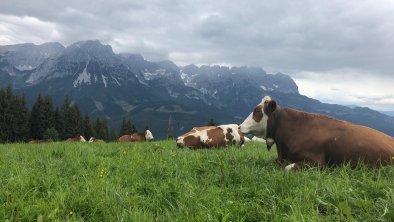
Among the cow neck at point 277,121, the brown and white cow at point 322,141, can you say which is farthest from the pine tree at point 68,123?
the brown and white cow at point 322,141

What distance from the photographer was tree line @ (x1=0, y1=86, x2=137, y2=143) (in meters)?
80.9

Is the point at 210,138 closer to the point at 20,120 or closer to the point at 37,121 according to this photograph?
the point at 20,120

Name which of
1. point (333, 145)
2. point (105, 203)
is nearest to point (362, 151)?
point (333, 145)

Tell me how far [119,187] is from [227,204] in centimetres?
201

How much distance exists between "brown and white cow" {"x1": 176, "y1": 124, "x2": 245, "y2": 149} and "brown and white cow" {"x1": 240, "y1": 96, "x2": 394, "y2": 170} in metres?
7.78

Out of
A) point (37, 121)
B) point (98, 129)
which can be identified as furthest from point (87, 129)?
point (37, 121)

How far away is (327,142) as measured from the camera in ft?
29.7

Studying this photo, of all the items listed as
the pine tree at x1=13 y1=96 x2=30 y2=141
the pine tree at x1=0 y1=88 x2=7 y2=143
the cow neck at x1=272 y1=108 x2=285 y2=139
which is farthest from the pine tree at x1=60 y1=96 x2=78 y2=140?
the cow neck at x1=272 y1=108 x2=285 y2=139

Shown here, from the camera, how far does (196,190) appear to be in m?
6.54

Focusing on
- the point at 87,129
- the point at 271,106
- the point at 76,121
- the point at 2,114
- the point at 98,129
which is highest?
the point at 271,106

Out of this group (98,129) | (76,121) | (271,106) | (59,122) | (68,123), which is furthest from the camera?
(98,129)

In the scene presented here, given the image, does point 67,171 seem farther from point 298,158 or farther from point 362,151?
point 362,151

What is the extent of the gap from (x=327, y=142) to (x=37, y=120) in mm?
89800

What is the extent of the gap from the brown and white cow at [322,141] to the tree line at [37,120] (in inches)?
2945
